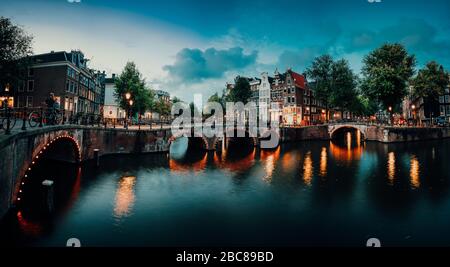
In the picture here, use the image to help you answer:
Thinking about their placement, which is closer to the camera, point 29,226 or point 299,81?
point 29,226

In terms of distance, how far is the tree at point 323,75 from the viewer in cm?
5516

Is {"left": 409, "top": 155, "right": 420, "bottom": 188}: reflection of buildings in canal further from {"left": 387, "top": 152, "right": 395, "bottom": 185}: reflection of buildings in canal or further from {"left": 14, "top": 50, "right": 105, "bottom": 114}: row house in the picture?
{"left": 14, "top": 50, "right": 105, "bottom": 114}: row house

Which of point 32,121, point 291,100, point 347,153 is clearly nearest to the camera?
point 32,121

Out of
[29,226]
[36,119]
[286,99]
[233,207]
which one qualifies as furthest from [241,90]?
[29,226]

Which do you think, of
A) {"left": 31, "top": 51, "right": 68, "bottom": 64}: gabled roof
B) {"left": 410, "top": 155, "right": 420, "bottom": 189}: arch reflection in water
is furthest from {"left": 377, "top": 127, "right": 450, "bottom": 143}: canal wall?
{"left": 31, "top": 51, "right": 68, "bottom": 64}: gabled roof

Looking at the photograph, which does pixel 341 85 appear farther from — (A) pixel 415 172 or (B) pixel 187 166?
(B) pixel 187 166

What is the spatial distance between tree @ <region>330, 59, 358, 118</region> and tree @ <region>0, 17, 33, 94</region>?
54633 mm

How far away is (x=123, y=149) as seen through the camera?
91.2ft

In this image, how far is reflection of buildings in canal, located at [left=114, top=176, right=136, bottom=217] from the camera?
41.1ft

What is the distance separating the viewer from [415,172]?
22.0m

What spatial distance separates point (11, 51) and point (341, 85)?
58.6m
